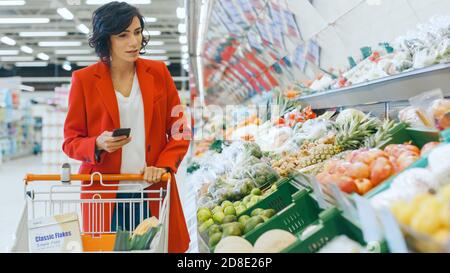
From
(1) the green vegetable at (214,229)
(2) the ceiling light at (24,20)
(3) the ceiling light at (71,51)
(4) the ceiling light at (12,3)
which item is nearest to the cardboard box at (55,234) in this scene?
(1) the green vegetable at (214,229)

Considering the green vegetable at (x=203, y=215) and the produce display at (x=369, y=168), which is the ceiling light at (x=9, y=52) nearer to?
the green vegetable at (x=203, y=215)

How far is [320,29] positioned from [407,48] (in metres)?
1.74

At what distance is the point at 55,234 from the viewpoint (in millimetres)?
1668

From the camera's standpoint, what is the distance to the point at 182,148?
7.08 ft

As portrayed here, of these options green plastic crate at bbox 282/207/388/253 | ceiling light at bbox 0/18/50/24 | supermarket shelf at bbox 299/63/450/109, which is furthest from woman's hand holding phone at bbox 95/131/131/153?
ceiling light at bbox 0/18/50/24

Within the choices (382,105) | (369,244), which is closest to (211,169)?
(382,105)

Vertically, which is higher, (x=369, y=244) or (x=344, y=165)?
(x=344, y=165)

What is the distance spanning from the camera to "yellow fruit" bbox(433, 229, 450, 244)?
975 millimetres

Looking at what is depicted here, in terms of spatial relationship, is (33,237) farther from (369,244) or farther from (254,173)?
(254,173)

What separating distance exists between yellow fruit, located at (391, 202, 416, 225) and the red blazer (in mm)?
1103

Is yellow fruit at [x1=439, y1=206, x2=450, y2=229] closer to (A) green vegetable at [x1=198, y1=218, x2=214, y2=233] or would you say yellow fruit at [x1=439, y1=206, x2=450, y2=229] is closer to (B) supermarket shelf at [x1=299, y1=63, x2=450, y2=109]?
(B) supermarket shelf at [x1=299, y1=63, x2=450, y2=109]

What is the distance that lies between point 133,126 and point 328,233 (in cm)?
103

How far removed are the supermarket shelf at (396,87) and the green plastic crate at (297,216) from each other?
653 mm

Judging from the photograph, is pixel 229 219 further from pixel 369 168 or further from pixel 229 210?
pixel 369 168
